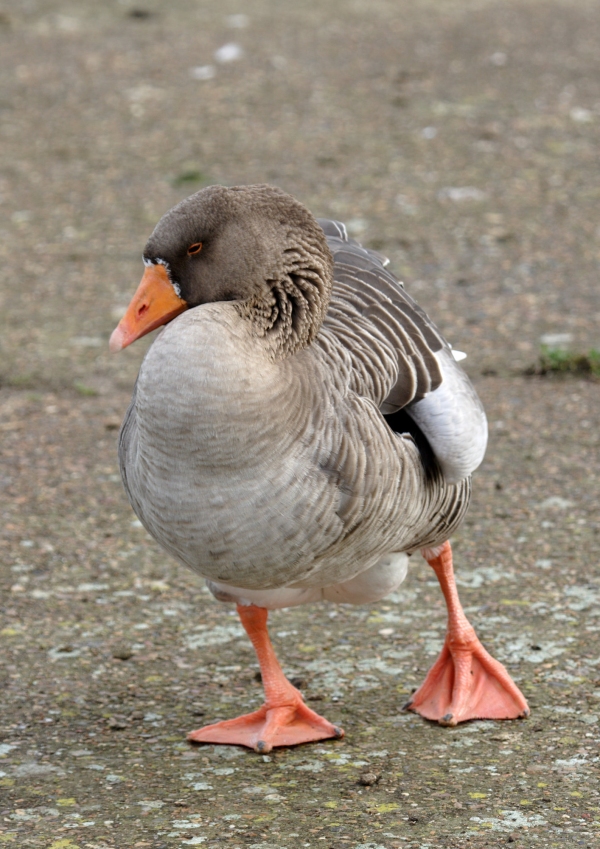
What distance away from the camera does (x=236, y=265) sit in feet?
11.4

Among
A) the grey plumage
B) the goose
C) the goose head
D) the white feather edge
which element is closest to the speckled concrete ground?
the goose

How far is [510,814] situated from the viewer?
3.47 m

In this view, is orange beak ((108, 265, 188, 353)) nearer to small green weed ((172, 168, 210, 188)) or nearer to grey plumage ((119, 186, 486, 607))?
grey plumage ((119, 186, 486, 607))

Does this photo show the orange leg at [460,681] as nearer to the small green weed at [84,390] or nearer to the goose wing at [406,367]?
the goose wing at [406,367]

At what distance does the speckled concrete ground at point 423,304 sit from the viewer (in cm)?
371

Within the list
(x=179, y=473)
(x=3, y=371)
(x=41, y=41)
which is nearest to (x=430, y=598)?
(x=179, y=473)

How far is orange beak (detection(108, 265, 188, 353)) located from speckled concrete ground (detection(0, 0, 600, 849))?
1.44 meters

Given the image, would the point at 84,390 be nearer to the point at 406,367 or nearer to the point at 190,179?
the point at 190,179

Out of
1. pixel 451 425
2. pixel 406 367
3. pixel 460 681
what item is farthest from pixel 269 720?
pixel 406 367

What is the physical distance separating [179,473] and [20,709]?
142 cm

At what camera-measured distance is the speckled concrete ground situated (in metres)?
3.71

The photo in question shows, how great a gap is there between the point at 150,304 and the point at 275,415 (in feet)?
1.65

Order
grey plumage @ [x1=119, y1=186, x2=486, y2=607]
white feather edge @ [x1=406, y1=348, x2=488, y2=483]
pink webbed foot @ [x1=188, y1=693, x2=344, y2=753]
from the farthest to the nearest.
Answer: pink webbed foot @ [x1=188, y1=693, x2=344, y2=753], white feather edge @ [x1=406, y1=348, x2=488, y2=483], grey plumage @ [x1=119, y1=186, x2=486, y2=607]

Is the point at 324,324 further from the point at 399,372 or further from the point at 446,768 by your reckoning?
the point at 446,768
